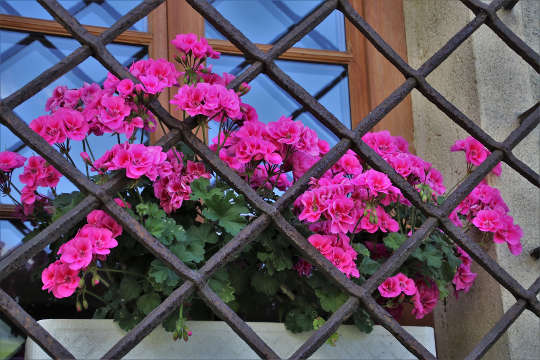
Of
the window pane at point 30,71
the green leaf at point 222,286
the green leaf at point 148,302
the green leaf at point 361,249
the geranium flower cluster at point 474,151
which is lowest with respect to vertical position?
the geranium flower cluster at point 474,151

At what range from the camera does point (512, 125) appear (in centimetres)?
194

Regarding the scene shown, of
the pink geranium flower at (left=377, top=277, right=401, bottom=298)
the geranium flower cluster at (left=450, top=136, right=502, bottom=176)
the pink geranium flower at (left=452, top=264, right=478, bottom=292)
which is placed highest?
the geranium flower cluster at (left=450, top=136, right=502, bottom=176)

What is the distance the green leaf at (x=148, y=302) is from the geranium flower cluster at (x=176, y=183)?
17 centimetres

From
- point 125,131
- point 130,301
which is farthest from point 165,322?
point 125,131

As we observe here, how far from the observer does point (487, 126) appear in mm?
1921

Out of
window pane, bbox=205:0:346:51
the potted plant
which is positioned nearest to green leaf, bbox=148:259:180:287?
the potted plant

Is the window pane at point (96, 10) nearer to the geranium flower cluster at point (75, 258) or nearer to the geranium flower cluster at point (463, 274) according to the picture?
the geranium flower cluster at point (75, 258)

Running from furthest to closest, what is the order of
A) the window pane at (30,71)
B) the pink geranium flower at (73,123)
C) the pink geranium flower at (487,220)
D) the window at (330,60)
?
the window at (330,60) → the window pane at (30,71) → the pink geranium flower at (487,220) → the pink geranium flower at (73,123)

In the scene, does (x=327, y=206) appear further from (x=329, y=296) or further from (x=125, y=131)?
(x=125, y=131)

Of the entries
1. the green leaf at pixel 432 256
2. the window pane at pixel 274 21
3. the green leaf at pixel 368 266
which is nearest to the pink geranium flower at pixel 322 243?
the green leaf at pixel 368 266

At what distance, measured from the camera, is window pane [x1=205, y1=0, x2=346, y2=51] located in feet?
7.09

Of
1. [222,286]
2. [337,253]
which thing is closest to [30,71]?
[222,286]

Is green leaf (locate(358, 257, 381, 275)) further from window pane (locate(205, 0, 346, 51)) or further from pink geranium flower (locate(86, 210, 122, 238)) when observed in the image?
window pane (locate(205, 0, 346, 51))

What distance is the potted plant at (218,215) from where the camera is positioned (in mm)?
1474
